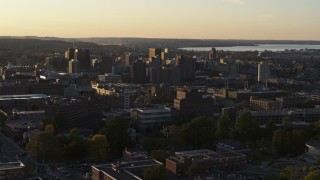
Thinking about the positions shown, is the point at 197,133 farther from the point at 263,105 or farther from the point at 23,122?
the point at 263,105

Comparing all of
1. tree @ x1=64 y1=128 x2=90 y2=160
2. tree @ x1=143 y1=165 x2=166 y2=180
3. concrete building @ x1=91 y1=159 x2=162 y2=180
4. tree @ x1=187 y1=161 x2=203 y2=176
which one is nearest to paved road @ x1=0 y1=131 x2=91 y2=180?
tree @ x1=64 y1=128 x2=90 y2=160

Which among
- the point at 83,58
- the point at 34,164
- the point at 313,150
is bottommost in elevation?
the point at 34,164

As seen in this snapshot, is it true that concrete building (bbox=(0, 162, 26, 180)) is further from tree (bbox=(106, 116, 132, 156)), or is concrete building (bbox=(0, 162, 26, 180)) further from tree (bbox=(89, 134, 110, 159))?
tree (bbox=(106, 116, 132, 156))

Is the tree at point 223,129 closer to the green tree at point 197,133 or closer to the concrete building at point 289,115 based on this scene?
the green tree at point 197,133

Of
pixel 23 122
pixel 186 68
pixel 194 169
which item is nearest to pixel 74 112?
pixel 23 122

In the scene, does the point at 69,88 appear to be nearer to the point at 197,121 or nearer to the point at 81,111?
the point at 81,111

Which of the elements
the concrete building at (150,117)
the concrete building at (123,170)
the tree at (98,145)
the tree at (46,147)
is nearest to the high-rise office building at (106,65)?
the concrete building at (150,117)

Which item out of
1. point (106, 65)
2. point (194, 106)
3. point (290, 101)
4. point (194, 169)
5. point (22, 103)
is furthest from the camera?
point (106, 65)
